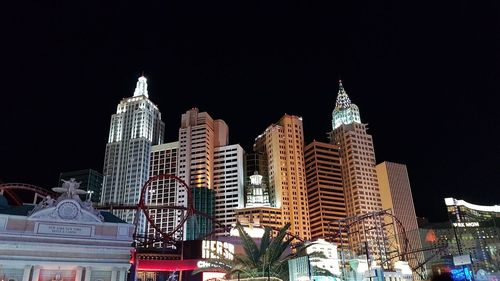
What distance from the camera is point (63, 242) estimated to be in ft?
117

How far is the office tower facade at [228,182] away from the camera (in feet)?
523

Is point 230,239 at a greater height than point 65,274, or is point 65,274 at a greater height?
point 230,239

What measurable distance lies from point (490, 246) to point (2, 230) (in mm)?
60229

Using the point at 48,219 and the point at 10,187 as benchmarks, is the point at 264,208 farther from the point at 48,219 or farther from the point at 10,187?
the point at 48,219

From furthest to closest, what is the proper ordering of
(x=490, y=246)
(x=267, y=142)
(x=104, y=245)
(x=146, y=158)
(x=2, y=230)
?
(x=267, y=142) → (x=146, y=158) → (x=490, y=246) → (x=104, y=245) → (x=2, y=230)

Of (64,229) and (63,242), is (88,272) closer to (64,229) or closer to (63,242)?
(63,242)

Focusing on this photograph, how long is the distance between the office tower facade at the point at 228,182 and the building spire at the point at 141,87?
130ft

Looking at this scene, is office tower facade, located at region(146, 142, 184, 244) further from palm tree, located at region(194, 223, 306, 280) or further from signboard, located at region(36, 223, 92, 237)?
palm tree, located at region(194, 223, 306, 280)

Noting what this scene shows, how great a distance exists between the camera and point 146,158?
16138cm

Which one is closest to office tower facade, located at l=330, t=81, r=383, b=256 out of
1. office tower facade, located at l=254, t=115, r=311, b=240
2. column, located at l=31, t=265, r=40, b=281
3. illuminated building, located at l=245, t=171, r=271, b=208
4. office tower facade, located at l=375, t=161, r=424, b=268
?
office tower facade, located at l=375, t=161, r=424, b=268

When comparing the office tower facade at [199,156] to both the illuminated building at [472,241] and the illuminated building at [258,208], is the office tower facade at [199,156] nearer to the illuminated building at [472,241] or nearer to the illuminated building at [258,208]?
the illuminated building at [258,208]

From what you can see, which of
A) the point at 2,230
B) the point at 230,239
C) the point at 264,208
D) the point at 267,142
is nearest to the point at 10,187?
the point at 2,230

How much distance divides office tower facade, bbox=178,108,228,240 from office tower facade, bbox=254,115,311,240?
21235mm

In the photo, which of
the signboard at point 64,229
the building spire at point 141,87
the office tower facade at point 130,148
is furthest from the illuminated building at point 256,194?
the signboard at point 64,229
